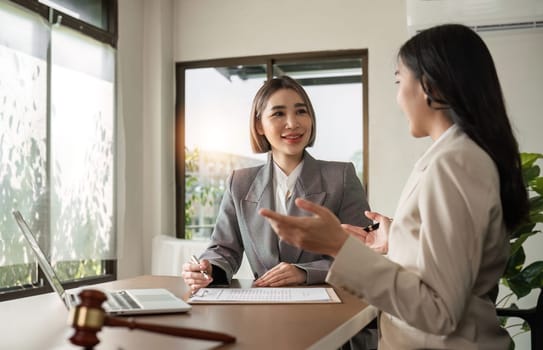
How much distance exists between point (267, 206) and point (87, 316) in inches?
59.4

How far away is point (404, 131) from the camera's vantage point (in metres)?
4.07

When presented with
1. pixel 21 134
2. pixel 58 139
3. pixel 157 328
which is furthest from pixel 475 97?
pixel 58 139

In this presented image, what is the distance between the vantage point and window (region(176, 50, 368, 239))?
4.28 metres

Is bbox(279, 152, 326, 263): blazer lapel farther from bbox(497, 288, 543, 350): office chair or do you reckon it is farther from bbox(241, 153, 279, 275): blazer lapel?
bbox(497, 288, 543, 350): office chair

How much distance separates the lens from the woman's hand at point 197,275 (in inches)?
69.2

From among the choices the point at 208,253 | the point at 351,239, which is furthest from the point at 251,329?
the point at 208,253

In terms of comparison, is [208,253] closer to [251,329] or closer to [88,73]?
[251,329]

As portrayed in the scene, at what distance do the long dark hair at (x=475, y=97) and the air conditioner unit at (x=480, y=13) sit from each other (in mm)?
2733

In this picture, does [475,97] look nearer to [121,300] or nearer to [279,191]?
[121,300]

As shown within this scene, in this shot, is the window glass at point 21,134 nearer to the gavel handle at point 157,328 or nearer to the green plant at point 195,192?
the green plant at point 195,192

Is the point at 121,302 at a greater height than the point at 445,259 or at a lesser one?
lesser

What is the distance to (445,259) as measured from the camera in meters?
0.95

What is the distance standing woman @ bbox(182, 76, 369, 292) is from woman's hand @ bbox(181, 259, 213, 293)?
0.08 meters

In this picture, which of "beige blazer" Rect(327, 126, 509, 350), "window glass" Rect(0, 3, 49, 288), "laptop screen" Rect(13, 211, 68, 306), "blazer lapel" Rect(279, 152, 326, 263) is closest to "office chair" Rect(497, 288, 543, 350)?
"beige blazer" Rect(327, 126, 509, 350)
